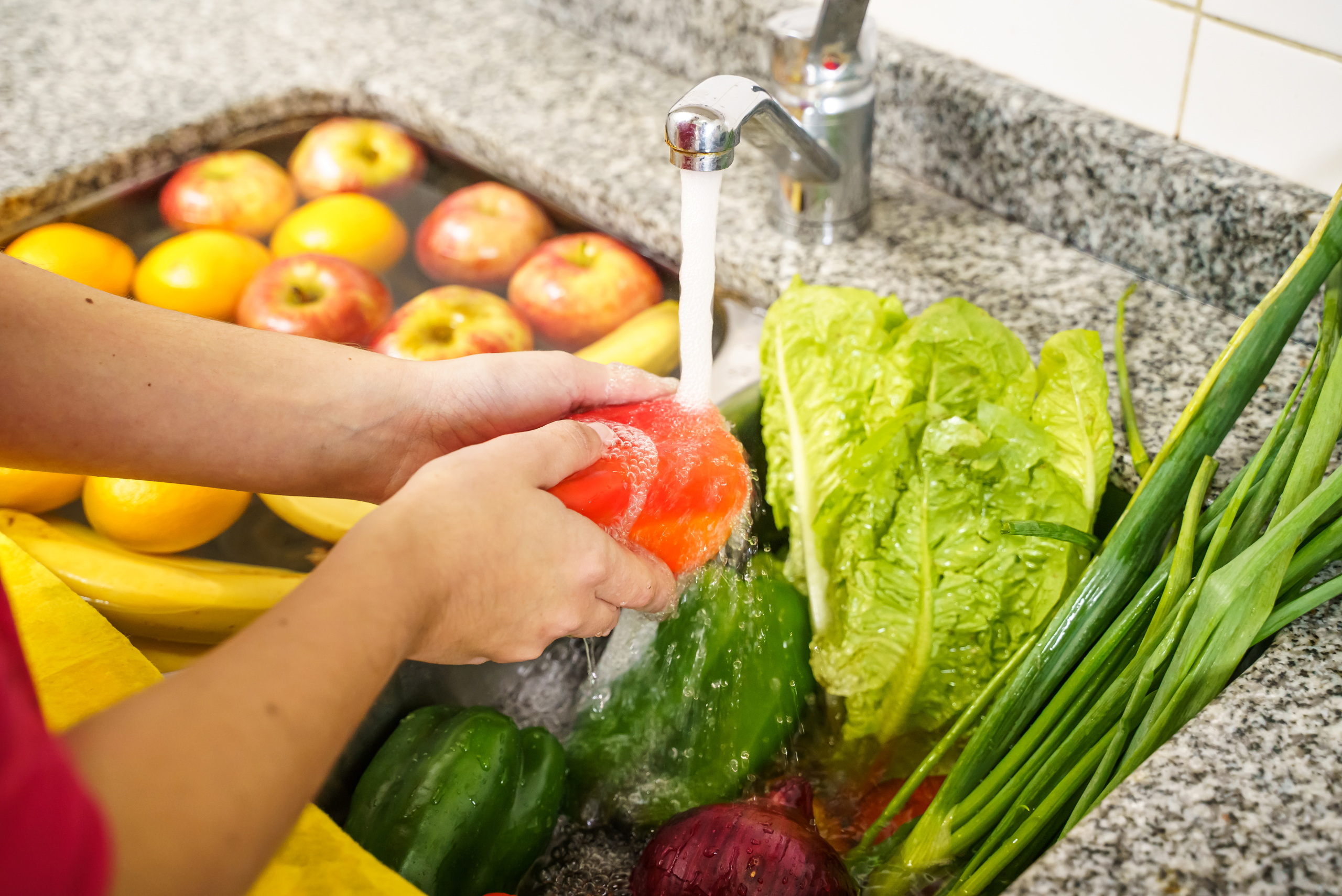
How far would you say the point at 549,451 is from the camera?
1.98 ft

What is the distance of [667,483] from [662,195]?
55 cm

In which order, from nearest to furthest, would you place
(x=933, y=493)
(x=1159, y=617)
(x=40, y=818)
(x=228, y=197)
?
(x=40, y=818) → (x=1159, y=617) → (x=933, y=493) → (x=228, y=197)

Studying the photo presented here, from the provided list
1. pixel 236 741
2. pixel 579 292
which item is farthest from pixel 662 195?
pixel 236 741

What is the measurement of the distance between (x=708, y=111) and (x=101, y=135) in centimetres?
97

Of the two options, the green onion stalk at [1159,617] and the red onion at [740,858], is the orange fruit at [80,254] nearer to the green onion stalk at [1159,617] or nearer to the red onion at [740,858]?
the red onion at [740,858]

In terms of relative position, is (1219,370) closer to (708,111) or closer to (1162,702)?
(1162,702)

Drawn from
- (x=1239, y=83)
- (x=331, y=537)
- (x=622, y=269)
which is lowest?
(x=331, y=537)

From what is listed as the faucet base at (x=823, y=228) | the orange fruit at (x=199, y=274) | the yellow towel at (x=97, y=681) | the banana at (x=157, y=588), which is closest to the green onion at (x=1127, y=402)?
the faucet base at (x=823, y=228)

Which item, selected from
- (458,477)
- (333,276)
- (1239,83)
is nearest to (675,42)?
(333,276)

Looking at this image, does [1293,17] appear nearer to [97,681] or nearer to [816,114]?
[816,114]

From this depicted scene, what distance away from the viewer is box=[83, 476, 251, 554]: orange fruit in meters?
0.87

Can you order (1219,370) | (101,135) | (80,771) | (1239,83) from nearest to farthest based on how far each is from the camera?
(80,771)
(1219,370)
(1239,83)
(101,135)

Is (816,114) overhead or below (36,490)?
overhead

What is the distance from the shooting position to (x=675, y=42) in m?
1.28
